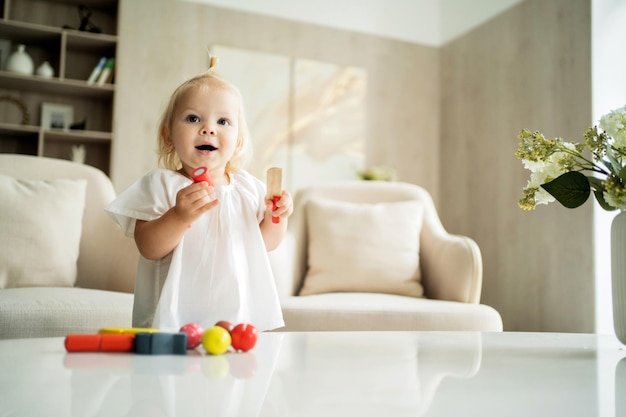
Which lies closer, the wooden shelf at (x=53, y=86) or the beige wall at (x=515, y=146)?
the beige wall at (x=515, y=146)

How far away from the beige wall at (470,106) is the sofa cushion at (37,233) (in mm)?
2017

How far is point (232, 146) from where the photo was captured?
1.29 meters

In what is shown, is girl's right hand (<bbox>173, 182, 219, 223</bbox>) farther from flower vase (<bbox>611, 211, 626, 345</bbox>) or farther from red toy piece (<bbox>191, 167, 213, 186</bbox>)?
flower vase (<bbox>611, 211, 626, 345</bbox>)

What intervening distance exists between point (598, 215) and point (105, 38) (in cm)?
322

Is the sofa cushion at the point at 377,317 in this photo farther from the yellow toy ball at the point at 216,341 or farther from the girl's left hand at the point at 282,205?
the yellow toy ball at the point at 216,341

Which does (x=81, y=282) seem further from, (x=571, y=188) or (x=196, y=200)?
(x=571, y=188)

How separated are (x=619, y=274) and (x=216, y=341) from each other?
27.5 inches

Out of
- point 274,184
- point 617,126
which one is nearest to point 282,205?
point 274,184

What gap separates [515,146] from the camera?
4.04m

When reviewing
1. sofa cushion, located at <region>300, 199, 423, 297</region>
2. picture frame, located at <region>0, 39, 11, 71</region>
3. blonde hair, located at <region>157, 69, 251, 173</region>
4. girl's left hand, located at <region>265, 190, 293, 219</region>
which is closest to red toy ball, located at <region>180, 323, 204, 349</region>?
girl's left hand, located at <region>265, 190, 293, 219</region>

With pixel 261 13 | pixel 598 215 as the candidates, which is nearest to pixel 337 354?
pixel 598 215

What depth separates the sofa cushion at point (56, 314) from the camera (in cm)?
147

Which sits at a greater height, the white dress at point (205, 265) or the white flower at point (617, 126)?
the white flower at point (617, 126)

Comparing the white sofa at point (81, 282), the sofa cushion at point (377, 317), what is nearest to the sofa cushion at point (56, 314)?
the white sofa at point (81, 282)
